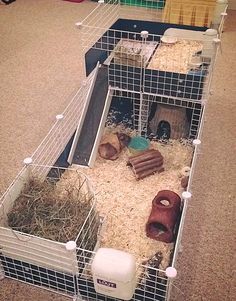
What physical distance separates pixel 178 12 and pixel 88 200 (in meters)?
2.27

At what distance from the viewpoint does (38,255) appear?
1296mm

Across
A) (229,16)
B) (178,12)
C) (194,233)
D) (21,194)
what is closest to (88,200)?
(21,194)

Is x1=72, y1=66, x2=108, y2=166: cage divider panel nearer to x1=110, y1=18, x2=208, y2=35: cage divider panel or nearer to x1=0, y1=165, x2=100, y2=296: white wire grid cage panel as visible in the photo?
x1=110, y1=18, x2=208, y2=35: cage divider panel

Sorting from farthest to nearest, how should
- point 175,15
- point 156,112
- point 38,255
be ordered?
point 175,15
point 156,112
point 38,255

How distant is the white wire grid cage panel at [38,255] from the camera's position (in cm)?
125

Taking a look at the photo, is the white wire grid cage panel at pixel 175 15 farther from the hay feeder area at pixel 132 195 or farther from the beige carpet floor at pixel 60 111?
the hay feeder area at pixel 132 195

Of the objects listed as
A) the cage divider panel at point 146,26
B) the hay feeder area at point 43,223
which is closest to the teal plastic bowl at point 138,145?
the hay feeder area at point 43,223

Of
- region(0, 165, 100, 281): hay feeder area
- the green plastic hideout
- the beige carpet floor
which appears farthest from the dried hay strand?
the green plastic hideout

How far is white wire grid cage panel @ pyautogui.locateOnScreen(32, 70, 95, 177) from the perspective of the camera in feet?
5.97

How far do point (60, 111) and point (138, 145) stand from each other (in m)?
0.66

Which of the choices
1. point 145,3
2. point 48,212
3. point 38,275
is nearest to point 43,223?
point 48,212

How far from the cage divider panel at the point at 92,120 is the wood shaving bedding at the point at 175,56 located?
284 millimetres

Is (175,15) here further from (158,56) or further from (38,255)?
(38,255)

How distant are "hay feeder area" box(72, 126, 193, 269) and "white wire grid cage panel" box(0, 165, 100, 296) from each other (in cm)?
15
